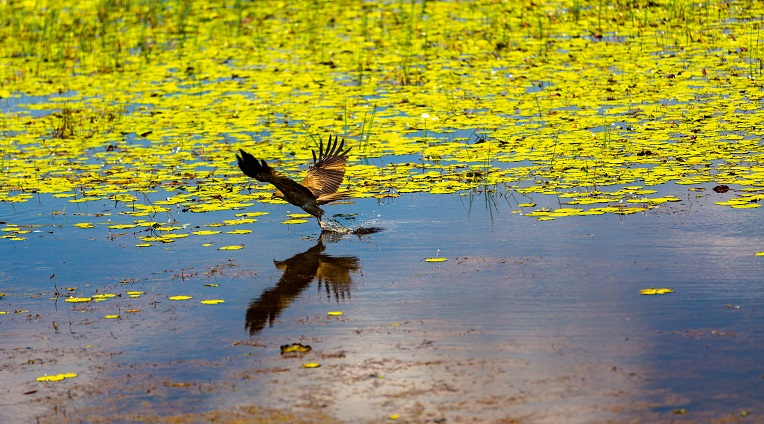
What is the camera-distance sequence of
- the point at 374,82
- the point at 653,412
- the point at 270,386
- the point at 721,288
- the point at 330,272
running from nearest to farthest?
the point at 653,412 → the point at 270,386 → the point at 721,288 → the point at 330,272 → the point at 374,82

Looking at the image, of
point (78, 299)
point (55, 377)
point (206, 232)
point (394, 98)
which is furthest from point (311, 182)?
point (394, 98)

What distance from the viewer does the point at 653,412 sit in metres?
4.82

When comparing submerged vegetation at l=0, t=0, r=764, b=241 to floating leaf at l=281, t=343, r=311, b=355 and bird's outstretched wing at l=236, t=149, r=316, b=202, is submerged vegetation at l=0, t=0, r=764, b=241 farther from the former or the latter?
floating leaf at l=281, t=343, r=311, b=355

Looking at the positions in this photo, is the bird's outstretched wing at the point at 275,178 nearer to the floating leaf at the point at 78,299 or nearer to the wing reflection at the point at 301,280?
the wing reflection at the point at 301,280

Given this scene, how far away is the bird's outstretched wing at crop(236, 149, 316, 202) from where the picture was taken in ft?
25.3

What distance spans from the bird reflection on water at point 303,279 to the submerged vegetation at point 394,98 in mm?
1468

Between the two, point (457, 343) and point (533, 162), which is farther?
point (533, 162)

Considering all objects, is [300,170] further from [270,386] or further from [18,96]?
[18,96]

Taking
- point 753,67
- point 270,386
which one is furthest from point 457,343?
point 753,67

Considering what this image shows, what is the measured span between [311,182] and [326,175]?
0.17 m

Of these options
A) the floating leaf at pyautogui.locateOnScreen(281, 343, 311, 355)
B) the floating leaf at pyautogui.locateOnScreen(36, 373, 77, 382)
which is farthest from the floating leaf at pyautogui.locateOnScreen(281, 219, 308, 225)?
the floating leaf at pyautogui.locateOnScreen(36, 373, 77, 382)

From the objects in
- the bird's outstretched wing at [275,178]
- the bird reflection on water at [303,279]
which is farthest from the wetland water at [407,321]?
the bird's outstretched wing at [275,178]

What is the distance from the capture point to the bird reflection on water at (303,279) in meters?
6.50

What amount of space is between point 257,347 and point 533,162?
451cm
